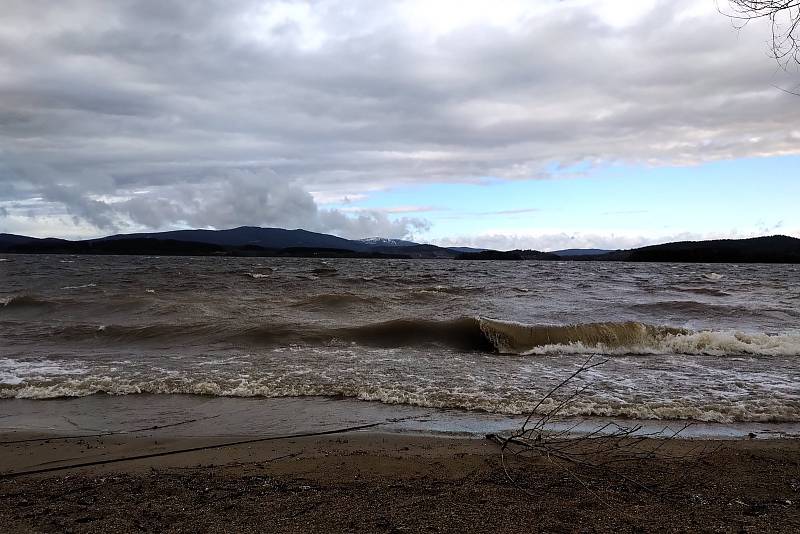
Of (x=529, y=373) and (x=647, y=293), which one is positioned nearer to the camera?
(x=529, y=373)

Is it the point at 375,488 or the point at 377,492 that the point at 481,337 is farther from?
the point at 377,492

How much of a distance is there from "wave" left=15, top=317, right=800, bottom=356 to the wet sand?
27.6ft

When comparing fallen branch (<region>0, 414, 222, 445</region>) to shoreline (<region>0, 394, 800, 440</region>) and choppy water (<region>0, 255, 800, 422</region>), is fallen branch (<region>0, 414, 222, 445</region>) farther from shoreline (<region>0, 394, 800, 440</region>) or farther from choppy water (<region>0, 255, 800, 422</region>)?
choppy water (<region>0, 255, 800, 422</region>)

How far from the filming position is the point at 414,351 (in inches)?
551

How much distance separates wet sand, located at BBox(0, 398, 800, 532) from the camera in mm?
3895

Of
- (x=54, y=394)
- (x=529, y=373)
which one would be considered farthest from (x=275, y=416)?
(x=529, y=373)

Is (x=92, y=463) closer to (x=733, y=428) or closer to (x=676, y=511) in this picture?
(x=676, y=511)

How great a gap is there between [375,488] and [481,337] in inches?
474

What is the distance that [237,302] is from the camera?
82.0 ft

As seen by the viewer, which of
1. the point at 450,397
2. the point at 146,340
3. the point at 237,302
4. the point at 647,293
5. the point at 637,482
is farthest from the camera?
the point at 647,293

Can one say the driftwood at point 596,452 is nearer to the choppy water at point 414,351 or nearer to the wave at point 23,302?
the choppy water at point 414,351

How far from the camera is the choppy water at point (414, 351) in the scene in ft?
29.0

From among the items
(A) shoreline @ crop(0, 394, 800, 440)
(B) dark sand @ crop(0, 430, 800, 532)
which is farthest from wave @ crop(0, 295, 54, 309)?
(B) dark sand @ crop(0, 430, 800, 532)

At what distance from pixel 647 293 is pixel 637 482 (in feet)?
102
